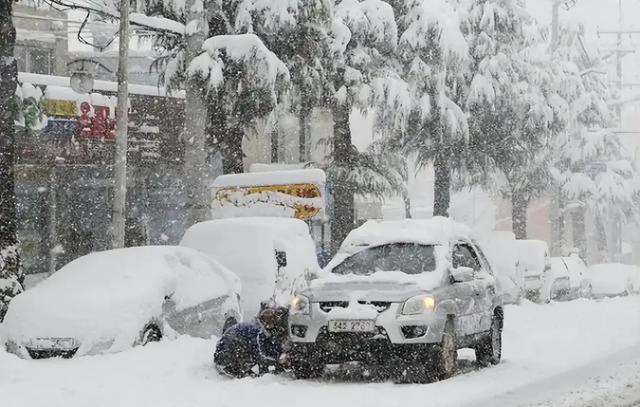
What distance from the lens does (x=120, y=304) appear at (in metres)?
11.6

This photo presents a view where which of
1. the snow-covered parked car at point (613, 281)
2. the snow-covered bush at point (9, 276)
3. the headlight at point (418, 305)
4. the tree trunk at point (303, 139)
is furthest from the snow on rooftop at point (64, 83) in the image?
the snow-covered parked car at point (613, 281)

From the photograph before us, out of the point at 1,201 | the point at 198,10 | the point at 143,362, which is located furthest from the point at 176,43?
the point at 143,362

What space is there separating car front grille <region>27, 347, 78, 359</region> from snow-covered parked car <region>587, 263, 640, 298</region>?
23.2m

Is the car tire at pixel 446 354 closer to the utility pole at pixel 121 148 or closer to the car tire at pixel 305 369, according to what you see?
the car tire at pixel 305 369

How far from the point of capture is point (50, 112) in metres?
22.2

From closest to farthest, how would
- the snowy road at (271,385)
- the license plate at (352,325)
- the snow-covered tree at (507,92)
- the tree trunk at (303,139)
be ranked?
1. the snowy road at (271,385)
2. the license plate at (352,325)
3. the snow-covered tree at (507,92)
4. the tree trunk at (303,139)

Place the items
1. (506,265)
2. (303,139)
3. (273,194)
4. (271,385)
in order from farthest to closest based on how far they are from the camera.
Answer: (303,139), (506,265), (273,194), (271,385)

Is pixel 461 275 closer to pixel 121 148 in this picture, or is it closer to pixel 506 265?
pixel 121 148

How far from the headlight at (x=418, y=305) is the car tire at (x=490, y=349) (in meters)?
2.00

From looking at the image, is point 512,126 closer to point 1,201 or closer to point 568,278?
point 568,278

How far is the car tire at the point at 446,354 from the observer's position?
10.4 metres

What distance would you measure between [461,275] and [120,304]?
377 cm

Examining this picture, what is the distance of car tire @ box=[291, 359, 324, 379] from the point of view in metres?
10.7

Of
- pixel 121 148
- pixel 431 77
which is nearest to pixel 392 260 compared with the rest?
pixel 121 148
